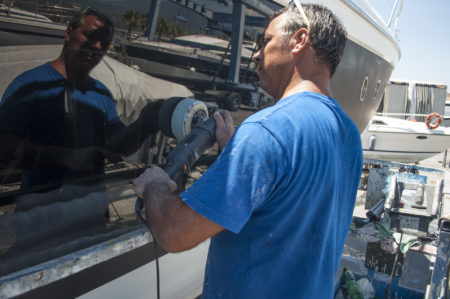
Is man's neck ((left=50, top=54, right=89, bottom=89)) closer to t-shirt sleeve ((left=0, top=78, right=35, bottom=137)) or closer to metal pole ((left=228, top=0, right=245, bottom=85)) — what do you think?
t-shirt sleeve ((left=0, top=78, right=35, bottom=137))

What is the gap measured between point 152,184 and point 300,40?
64cm

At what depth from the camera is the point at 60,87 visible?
1207mm

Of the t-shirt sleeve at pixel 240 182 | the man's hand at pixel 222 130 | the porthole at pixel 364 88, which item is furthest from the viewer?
the porthole at pixel 364 88

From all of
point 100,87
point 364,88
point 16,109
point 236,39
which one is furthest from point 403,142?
point 16,109

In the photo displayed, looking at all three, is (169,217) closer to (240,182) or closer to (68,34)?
A: (240,182)

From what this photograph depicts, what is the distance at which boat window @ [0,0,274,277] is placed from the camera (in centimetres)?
107

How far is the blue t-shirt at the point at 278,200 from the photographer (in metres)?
0.90

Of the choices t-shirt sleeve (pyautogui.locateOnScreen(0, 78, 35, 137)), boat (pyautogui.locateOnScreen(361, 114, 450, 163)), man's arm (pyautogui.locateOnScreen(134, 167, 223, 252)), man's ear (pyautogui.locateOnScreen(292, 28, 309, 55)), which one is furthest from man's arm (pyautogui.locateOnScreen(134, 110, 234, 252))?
boat (pyautogui.locateOnScreen(361, 114, 450, 163))

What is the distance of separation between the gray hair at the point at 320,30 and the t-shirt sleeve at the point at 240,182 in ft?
1.25

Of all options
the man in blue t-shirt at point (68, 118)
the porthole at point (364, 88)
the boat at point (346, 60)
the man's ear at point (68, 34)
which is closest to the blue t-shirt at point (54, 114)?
the man in blue t-shirt at point (68, 118)

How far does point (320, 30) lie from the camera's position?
1.09 m

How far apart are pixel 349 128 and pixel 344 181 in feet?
0.59

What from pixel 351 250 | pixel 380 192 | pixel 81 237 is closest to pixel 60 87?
pixel 81 237

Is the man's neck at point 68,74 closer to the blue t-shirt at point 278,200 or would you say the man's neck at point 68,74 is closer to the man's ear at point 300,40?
the blue t-shirt at point 278,200
